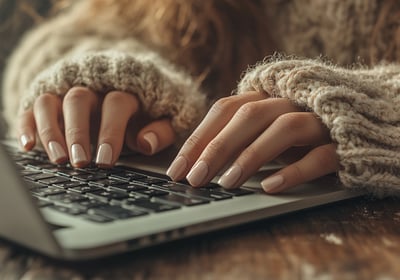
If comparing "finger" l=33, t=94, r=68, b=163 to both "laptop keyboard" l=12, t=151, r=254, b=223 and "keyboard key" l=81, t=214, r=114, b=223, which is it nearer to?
"laptop keyboard" l=12, t=151, r=254, b=223

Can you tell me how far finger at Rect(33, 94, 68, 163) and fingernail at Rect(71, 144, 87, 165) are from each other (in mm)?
17

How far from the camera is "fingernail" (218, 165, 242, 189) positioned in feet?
1.54

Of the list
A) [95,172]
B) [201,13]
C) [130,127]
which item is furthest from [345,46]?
[95,172]

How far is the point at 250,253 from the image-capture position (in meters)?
0.36

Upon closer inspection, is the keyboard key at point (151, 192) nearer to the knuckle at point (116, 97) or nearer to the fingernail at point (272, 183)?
the fingernail at point (272, 183)

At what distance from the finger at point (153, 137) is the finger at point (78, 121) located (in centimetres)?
6

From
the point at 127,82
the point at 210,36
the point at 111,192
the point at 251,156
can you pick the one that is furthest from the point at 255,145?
the point at 210,36

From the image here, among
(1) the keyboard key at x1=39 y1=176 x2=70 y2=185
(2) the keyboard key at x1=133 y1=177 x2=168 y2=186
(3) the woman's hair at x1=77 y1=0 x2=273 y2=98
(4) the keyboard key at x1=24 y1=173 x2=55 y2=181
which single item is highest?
(3) the woman's hair at x1=77 y1=0 x2=273 y2=98

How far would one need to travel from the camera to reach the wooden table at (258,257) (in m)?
0.33

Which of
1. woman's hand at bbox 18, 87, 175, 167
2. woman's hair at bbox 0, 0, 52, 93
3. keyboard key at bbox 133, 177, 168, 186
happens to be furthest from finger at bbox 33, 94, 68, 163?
woman's hair at bbox 0, 0, 52, 93

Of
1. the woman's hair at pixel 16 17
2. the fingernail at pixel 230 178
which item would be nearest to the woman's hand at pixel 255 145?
the fingernail at pixel 230 178

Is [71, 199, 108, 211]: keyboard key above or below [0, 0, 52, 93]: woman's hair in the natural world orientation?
below

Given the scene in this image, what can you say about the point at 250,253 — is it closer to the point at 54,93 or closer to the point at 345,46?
the point at 54,93

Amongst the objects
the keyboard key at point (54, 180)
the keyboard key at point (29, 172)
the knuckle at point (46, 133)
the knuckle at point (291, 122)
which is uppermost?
the knuckle at point (291, 122)
